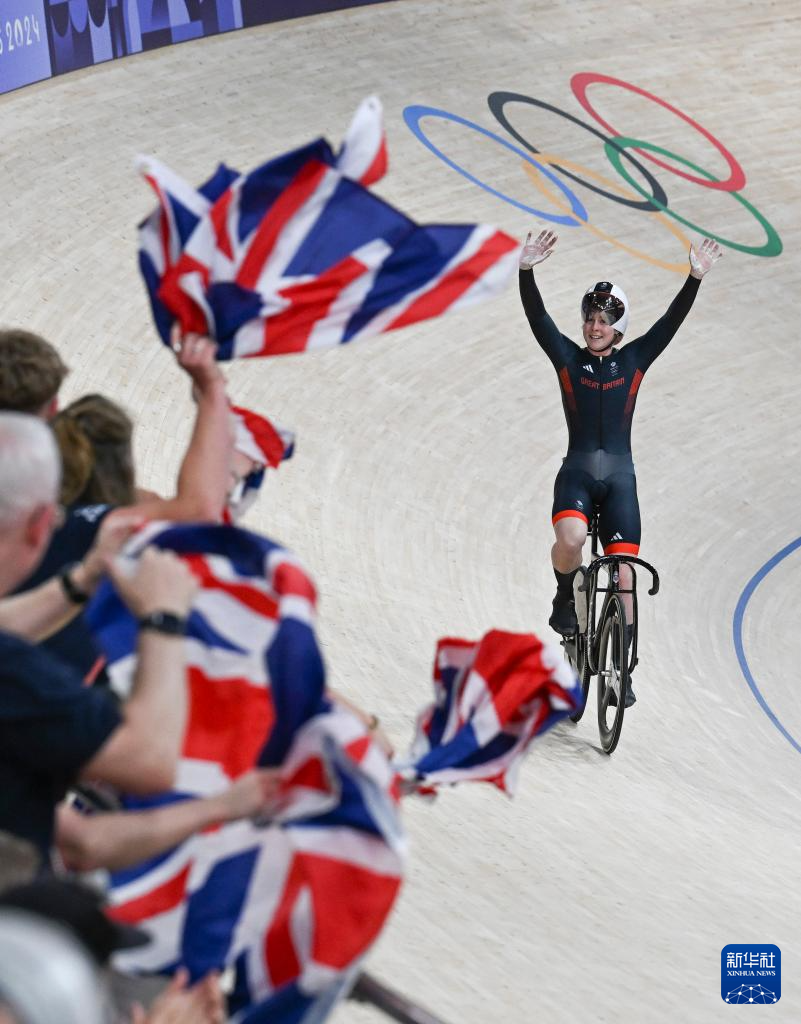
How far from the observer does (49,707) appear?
1.99 meters

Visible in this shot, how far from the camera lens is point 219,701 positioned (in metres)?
2.55

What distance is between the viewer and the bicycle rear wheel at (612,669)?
607cm

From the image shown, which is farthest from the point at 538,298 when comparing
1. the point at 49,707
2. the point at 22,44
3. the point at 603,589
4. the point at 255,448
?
the point at 22,44

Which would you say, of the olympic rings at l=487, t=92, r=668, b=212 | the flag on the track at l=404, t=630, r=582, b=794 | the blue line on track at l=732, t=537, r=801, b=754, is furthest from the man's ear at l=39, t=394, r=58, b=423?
the olympic rings at l=487, t=92, r=668, b=212

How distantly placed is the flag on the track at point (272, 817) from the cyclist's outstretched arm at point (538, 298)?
3805mm

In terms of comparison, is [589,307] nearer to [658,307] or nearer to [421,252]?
[421,252]

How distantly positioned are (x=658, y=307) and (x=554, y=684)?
743cm

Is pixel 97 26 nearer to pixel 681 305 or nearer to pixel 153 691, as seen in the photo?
pixel 681 305

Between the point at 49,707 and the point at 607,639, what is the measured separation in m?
4.47

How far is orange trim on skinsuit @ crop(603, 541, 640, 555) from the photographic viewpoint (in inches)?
245

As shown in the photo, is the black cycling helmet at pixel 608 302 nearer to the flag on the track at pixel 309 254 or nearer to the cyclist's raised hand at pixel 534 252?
the cyclist's raised hand at pixel 534 252

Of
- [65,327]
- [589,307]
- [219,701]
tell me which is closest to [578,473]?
[589,307]

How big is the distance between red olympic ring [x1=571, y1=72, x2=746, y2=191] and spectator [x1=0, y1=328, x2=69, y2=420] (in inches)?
364

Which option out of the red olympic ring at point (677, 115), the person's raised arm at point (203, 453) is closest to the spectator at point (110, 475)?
the person's raised arm at point (203, 453)
